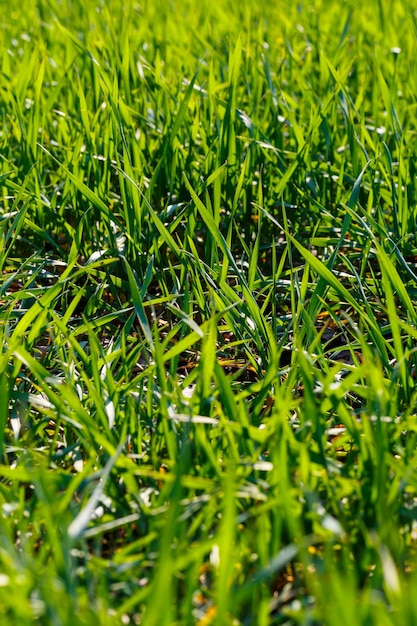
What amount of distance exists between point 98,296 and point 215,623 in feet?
3.59

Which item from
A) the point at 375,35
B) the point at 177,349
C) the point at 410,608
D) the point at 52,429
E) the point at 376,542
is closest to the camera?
the point at 410,608

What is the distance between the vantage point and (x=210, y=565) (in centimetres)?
121

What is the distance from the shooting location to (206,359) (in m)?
1.42

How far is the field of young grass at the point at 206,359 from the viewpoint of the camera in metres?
1.13

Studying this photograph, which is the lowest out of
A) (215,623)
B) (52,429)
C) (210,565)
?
(52,429)

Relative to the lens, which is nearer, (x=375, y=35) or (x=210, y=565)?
(x=210, y=565)

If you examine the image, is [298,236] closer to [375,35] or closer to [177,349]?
[177,349]

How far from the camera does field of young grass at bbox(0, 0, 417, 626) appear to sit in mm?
1126

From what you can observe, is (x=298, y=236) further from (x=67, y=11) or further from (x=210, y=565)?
(x=67, y=11)

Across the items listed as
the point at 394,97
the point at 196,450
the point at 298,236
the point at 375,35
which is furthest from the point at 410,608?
the point at 375,35

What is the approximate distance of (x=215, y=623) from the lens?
99cm

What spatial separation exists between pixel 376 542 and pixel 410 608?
15 centimetres

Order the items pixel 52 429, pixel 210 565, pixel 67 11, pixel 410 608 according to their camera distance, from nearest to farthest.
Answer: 1. pixel 410 608
2. pixel 210 565
3. pixel 52 429
4. pixel 67 11

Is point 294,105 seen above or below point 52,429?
above
